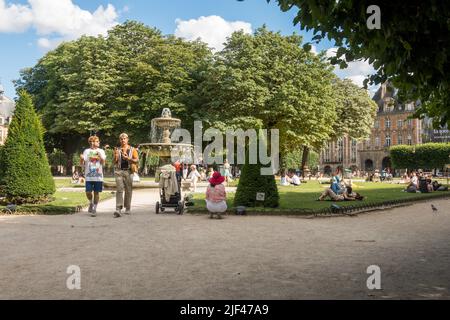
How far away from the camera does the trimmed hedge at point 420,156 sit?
62969mm

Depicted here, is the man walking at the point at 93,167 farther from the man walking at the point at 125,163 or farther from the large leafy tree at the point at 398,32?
the large leafy tree at the point at 398,32

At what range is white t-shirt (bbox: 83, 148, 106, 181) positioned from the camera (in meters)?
13.0

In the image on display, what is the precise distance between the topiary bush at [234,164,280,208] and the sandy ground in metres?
2.58

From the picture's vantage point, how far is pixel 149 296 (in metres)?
5.05

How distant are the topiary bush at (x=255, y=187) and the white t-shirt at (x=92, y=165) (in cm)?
465

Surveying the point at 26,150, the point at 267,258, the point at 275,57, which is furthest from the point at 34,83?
the point at 267,258

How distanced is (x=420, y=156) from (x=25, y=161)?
59.7 metres

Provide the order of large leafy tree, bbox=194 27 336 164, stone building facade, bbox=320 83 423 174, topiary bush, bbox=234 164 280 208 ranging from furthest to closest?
1. stone building facade, bbox=320 83 423 174
2. large leafy tree, bbox=194 27 336 164
3. topiary bush, bbox=234 164 280 208

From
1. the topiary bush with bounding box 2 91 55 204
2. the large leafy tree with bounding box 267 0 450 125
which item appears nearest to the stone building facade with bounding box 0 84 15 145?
the topiary bush with bounding box 2 91 55 204

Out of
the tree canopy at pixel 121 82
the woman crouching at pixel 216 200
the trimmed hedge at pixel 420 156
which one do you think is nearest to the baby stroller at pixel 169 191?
the woman crouching at pixel 216 200

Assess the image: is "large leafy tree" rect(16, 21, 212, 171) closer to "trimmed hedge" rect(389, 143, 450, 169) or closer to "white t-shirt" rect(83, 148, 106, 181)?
"white t-shirt" rect(83, 148, 106, 181)

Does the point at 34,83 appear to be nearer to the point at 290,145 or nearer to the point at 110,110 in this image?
the point at 110,110

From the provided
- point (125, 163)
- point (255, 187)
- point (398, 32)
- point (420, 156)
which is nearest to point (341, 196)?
point (255, 187)

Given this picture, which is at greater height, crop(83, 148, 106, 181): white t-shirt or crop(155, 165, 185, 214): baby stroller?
crop(83, 148, 106, 181): white t-shirt
